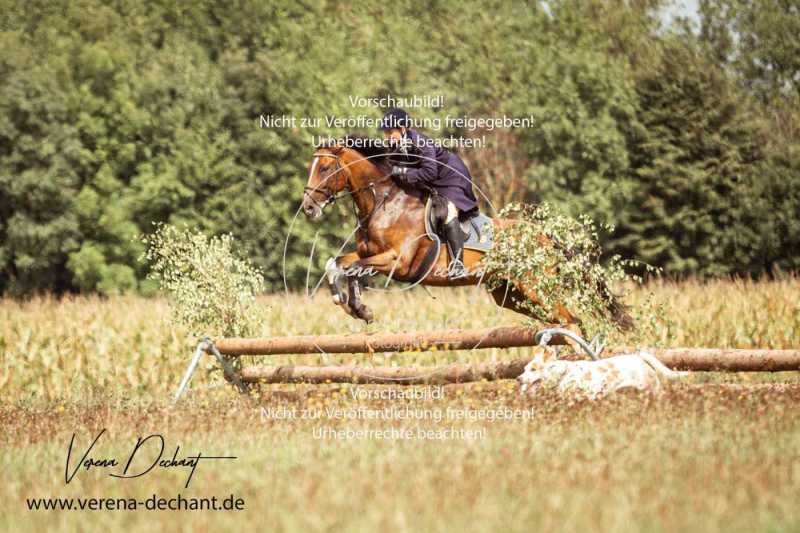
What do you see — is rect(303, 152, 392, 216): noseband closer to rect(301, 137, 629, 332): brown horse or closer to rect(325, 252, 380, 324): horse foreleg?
rect(301, 137, 629, 332): brown horse

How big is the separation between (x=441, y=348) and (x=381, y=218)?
164 centimetres

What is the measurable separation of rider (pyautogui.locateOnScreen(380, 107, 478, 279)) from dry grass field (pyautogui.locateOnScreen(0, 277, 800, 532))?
163 cm

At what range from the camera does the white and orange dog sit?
11.0 meters

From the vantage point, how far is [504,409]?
34.3 ft

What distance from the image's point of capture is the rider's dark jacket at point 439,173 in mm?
11961

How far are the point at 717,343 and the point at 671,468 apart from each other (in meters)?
10.9

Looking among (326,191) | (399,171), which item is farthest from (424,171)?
(326,191)

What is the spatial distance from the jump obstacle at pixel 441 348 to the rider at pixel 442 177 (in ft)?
3.27

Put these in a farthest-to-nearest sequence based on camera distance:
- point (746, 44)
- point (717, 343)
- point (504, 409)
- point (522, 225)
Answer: point (746, 44) < point (717, 343) < point (522, 225) < point (504, 409)

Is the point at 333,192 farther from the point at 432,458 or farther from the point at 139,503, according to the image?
the point at 139,503

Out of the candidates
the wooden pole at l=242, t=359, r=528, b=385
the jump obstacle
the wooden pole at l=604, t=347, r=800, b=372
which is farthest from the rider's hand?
the wooden pole at l=604, t=347, r=800, b=372

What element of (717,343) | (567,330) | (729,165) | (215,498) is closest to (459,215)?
(567,330)

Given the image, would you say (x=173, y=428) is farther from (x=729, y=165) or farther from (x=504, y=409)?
(x=729, y=165)

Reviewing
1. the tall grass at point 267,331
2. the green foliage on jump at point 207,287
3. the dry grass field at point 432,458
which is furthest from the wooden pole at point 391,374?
the tall grass at point 267,331
